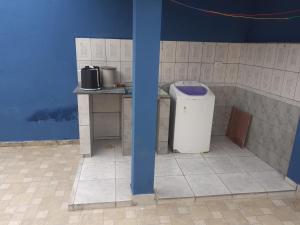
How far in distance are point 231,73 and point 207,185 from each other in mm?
1740

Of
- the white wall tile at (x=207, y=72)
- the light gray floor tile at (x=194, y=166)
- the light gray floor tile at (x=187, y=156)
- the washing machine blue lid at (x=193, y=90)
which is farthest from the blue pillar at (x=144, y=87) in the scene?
the white wall tile at (x=207, y=72)

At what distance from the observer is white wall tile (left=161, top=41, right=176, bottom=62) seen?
322 cm

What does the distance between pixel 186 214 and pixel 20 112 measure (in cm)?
242

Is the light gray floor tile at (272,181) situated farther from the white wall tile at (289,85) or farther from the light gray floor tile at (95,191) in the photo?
the light gray floor tile at (95,191)

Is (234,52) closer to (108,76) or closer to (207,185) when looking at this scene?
(108,76)

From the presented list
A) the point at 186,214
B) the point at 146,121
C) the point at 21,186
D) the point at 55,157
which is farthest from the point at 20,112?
the point at 186,214

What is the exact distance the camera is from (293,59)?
2473 millimetres

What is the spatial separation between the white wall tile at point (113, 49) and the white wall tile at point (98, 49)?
0.05m

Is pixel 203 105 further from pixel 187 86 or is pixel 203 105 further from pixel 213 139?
pixel 213 139

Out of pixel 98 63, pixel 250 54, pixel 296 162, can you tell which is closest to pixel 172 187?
pixel 296 162

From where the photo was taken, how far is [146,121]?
203cm

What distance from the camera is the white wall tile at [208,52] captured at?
3307 mm

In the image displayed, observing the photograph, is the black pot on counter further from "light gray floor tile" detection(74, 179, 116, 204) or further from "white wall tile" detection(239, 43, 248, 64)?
"white wall tile" detection(239, 43, 248, 64)

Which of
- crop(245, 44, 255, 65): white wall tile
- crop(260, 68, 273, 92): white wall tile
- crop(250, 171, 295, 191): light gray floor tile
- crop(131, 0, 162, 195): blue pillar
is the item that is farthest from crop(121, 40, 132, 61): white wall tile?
crop(250, 171, 295, 191): light gray floor tile
